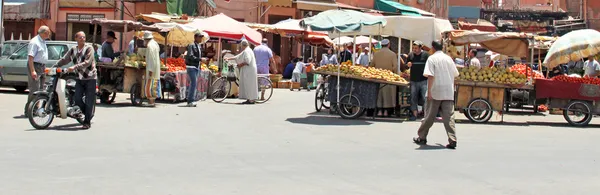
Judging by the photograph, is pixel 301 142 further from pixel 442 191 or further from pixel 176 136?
pixel 442 191

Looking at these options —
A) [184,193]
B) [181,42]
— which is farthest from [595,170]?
[181,42]

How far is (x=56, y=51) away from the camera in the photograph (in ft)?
67.8

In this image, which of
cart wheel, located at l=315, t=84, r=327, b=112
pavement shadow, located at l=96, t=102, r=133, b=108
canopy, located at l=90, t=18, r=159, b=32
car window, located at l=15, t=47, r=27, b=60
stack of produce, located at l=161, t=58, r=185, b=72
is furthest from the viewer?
car window, located at l=15, t=47, r=27, b=60

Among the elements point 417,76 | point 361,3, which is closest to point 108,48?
point 417,76

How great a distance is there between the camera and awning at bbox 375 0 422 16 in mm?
38812

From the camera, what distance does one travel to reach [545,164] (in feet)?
31.7

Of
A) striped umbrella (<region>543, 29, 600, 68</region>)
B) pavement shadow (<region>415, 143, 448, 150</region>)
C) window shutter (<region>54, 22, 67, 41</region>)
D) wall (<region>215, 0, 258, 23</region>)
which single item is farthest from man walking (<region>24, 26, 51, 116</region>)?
wall (<region>215, 0, 258, 23</region>)

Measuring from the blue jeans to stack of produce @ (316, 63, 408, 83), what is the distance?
383 cm

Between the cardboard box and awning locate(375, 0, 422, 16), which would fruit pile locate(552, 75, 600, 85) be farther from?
awning locate(375, 0, 422, 16)

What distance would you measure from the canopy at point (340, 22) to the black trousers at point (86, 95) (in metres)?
4.94

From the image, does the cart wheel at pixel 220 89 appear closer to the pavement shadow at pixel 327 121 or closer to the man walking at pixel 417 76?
the pavement shadow at pixel 327 121

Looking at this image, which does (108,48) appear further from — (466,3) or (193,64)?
(466,3)

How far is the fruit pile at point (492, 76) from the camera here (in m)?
15.6

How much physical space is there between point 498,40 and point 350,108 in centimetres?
349
